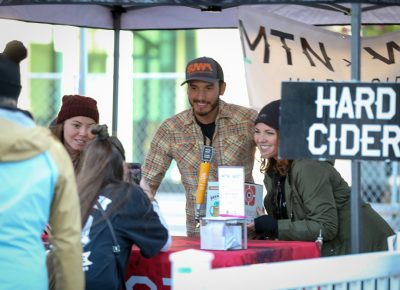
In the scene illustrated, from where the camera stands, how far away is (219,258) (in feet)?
15.3

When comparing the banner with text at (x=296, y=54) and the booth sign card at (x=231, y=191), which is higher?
the banner with text at (x=296, y=54)

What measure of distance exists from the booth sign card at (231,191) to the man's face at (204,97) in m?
1.55

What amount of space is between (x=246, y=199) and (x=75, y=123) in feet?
4.66

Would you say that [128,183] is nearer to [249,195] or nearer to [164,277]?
[164,277]

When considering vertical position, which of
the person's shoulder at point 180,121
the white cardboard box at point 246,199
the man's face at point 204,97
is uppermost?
the man's face at point 204,97

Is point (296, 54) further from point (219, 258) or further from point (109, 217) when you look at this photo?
point (109, 217)

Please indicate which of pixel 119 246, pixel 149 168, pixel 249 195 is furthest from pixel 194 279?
pixel 149 168

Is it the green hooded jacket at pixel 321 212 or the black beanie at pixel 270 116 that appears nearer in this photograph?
the green hooded jacket at pixel 321 212

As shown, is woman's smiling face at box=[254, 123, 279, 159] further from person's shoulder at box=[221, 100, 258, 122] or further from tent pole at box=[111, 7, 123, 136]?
tent pole at box=[111, 7, 123, 136]

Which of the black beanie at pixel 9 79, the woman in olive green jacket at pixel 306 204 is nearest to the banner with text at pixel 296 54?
the woman in olive green jacket at pixel 306 204

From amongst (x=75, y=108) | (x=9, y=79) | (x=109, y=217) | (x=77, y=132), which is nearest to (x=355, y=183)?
(x=109, y=217)

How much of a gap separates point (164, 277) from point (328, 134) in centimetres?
121

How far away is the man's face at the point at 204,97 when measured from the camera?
646 centimetres

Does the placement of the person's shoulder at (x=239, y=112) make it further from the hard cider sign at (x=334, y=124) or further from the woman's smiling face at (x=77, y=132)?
the hard cider sign at (x=334, y=124)
